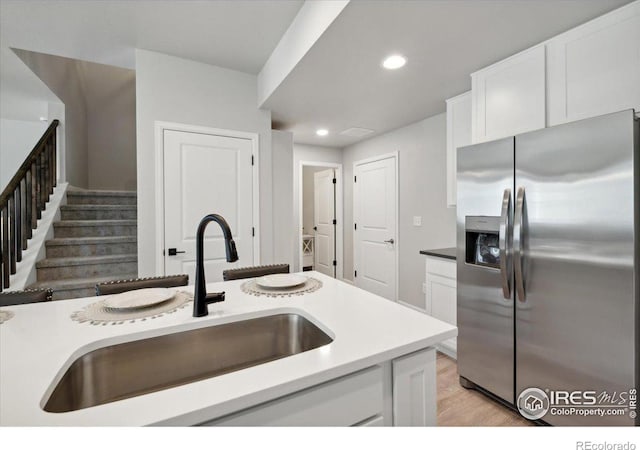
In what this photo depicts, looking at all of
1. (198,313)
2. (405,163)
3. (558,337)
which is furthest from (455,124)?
(198,313)

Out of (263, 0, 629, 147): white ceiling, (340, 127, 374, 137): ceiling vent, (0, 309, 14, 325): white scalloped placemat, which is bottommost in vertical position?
(0, 309, 14, 325): white scalloped placemat

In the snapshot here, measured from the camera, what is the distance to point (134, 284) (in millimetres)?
1452

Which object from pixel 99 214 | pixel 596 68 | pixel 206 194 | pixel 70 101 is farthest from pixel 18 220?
pixel 596 68

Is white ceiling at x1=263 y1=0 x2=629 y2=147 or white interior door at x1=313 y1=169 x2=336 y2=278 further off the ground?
white ceiling at x1=263 y1=0 x2=629 y2=147

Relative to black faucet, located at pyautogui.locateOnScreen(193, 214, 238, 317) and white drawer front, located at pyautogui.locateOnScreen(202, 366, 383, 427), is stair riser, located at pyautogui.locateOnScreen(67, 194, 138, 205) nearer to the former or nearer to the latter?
black faucet, located at pyautogui.locateOnScreen(193, 214, 238, 317)

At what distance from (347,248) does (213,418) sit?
445cm

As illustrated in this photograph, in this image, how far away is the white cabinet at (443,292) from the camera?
246 centimetres

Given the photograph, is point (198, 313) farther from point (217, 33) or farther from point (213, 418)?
point (217, 33)

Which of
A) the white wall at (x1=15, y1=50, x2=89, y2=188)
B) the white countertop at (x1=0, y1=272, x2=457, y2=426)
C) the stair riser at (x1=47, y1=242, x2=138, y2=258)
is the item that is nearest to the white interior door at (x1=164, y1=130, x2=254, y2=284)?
the stair riser at (x1=47, y1=242, x2=138, y2=258)

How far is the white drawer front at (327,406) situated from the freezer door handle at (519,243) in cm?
135

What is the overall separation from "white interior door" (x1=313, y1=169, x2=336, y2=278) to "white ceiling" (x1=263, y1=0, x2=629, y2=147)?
2.19 m

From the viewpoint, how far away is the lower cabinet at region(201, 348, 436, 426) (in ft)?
2.19

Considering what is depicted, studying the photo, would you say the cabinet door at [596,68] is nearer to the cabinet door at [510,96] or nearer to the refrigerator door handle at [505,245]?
the cabinet door at [510,96]

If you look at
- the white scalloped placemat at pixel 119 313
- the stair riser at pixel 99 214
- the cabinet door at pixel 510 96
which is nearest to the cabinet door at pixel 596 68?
the cabinet door at pixel 510 96
